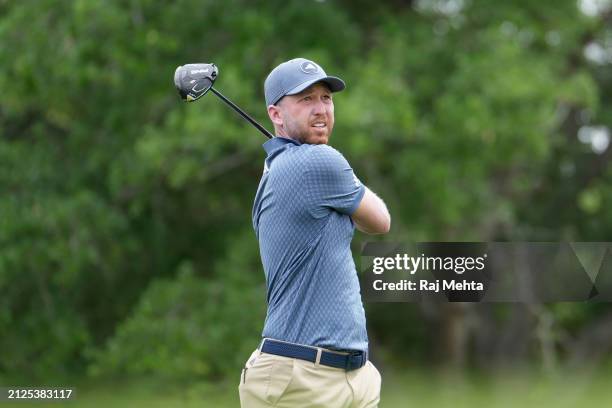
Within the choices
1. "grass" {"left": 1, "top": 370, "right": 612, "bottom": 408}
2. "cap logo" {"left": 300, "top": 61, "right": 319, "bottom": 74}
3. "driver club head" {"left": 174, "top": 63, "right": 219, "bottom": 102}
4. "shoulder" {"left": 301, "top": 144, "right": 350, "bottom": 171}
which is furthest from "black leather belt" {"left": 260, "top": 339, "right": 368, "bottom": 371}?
"grass" {"left": 1, "top": 370, "right": 612, "bottom": 408}

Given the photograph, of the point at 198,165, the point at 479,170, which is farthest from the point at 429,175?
the point at 198,165

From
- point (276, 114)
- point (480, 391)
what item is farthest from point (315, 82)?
point (480, 391)

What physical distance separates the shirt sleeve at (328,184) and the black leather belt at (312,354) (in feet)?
1.18

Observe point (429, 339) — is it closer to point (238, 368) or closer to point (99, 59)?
point (238, 368)

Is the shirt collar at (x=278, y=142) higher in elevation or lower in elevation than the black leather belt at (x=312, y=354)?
higher

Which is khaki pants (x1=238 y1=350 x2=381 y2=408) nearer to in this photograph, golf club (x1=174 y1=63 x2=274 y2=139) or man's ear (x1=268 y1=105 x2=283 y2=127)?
man's ear (x1=268 y1=105 x2=283 y2=127)

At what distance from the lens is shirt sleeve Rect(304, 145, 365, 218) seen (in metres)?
3.14

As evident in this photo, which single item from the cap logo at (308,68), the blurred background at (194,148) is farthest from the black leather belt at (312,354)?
the blurred background at (194,148)

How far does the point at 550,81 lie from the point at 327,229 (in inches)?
353

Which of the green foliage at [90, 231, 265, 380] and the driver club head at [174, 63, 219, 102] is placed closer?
the driver club head at [174, 63, 219, 102]

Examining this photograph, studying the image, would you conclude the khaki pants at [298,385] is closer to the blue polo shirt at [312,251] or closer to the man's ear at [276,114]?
the blue polo shirt at [312,251]

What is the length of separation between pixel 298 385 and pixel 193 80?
4.02ft

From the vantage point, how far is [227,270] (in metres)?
12.3

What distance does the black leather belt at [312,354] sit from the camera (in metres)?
3.12
